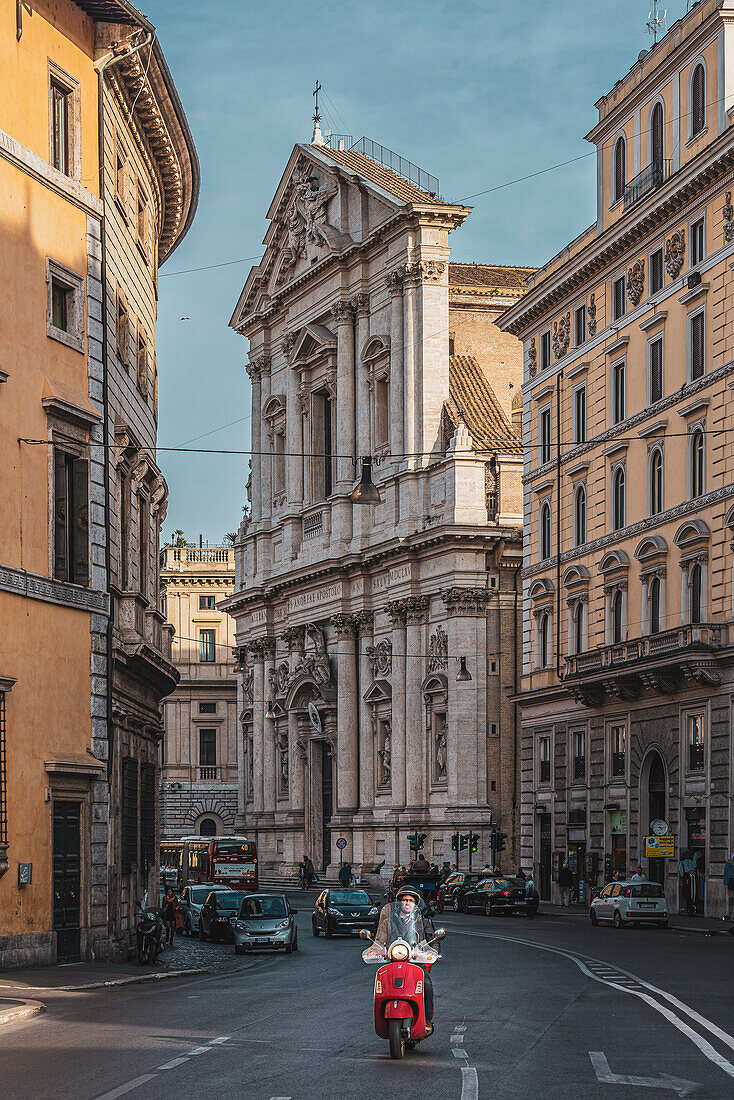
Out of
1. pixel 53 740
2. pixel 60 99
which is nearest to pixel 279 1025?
pixel 53 740

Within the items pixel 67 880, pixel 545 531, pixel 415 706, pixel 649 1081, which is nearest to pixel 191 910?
pixel 67 880

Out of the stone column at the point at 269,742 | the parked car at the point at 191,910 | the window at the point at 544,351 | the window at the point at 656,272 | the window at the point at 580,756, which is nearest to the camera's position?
the parked car at the point at 191,910

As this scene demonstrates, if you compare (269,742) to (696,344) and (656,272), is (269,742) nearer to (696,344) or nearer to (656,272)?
(656,272)

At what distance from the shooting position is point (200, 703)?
116375 millimetres

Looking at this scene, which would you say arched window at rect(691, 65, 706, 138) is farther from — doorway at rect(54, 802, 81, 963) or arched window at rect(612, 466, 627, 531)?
doorway at rect(54, 802, 81, 963)

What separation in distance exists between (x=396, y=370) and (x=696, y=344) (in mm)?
→ 29619

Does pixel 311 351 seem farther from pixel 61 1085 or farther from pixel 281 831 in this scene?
pixel 61 1085

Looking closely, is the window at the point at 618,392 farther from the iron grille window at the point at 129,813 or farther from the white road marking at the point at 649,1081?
the white road marking at the point at 649,1081

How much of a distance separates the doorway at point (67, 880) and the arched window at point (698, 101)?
29.3 metres

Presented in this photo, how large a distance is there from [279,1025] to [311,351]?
69431 mm

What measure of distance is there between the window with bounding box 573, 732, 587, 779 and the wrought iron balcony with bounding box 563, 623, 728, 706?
2221mm

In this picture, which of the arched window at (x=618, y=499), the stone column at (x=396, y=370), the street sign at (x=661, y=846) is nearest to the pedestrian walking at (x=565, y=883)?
the street sign at (x=661, y=846)

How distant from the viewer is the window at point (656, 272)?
52.6 m

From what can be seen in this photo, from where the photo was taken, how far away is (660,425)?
51531 mm
